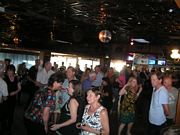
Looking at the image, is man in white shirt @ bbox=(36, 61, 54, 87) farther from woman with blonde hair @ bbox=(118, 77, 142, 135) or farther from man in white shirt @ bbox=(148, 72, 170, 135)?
man in white shirt @ bbox=(148, 72, 170, 135)

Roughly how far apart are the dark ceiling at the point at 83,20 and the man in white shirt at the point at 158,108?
2906 mm

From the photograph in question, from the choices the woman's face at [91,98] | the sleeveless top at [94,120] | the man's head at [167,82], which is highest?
the man's head at [167,82]

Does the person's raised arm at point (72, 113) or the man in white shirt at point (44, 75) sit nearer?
the person's raised arm at point (72, 113)

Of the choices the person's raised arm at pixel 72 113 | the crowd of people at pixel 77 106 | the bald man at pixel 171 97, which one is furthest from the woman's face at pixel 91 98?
the bald man at pixel 171 97

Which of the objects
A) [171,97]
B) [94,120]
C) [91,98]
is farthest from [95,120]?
[171,97]

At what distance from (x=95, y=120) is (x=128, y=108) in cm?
339

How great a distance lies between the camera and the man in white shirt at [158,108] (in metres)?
5.76

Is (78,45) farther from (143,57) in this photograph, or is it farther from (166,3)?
(166,3)

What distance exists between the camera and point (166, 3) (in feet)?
27.8

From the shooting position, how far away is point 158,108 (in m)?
5.83

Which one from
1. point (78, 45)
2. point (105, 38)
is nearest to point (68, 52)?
point (78, 45)

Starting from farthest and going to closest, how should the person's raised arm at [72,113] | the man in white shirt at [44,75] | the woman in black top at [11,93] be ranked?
the man in white shirt at [44,75], the woman in black top at [11,93], the person's raised arm at [72,113]

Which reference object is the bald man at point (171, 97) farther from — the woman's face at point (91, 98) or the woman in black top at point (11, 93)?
the woman in black top at point (11, 93)

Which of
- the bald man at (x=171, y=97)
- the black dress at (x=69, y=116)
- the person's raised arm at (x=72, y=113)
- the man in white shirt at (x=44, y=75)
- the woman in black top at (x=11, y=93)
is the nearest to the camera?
the person's raised arm at (x=72, y=113)
